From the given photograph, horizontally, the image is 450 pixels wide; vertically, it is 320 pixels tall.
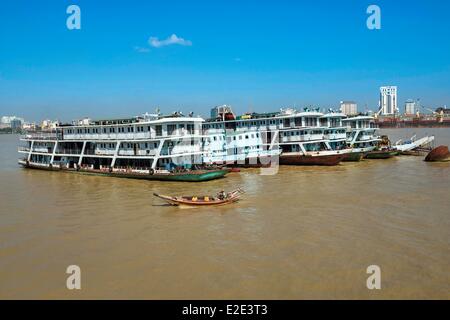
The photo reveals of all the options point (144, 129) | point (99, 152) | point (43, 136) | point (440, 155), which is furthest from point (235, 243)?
point (43, 136)

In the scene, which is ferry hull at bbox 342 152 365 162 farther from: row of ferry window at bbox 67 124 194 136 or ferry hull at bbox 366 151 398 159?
row of ferry window at bbox 67 124 194 136

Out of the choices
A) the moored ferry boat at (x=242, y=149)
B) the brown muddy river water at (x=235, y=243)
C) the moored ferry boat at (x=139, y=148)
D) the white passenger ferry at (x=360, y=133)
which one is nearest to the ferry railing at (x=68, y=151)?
the moored ferry boat at (x=139, y=148)

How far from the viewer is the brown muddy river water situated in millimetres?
11422

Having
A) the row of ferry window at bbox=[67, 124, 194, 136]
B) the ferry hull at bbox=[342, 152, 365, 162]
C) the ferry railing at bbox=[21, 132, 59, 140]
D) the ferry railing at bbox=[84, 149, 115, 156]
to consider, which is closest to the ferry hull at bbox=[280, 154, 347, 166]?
the ferry hull at bbox=[342, 152, 365, 162]

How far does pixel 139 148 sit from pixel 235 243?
793 inches

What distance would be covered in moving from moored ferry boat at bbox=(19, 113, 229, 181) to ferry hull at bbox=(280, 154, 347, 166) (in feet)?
37.7

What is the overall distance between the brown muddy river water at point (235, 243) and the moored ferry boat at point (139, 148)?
4.34m

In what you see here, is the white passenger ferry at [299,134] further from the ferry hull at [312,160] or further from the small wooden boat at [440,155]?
the small wooden boat at [440,155]

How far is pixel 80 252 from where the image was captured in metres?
14.6

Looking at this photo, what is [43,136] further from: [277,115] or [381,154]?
[381,154]

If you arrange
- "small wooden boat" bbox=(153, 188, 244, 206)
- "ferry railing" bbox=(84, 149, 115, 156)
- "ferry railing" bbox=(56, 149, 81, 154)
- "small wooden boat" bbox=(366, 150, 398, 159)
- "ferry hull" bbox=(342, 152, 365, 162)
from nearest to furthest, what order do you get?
"small wooden boat" bbox=(153, 188, 244, 206)
"ferry railing" bbox=(84, 149, 115, 156)
"ferry railing" bbox=(56, 149, 81, 154)
"ferry hull" bbox=(342, 152, 365, 162)
"small wooden boat" bbox=(366, 150, 398, 159)

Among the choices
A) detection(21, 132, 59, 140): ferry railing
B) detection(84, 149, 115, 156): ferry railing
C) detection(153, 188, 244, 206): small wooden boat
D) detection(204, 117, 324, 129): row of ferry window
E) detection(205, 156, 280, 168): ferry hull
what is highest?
detection(204, 117, 324, 129): row of ferry window

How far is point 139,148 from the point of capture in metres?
33.2
